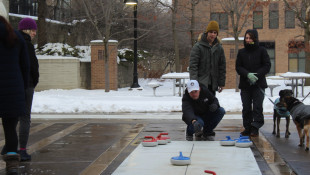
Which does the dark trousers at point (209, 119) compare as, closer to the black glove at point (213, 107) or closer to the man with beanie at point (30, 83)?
the black glove at point (213, 107)

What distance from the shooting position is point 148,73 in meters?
35.0

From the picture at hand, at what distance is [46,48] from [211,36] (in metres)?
19.2

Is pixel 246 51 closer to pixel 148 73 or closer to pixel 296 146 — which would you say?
pixel 296 146

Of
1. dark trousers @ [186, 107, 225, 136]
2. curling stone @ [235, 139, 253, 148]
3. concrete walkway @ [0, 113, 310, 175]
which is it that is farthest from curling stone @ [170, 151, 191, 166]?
dark trousers @ [186, 107, 225, 136]

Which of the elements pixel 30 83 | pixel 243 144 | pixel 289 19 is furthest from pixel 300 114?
pixel 289 19

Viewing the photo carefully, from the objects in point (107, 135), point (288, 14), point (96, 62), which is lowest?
point (107, 135)

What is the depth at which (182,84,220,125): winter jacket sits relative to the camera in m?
7.82

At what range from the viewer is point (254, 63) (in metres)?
8.76

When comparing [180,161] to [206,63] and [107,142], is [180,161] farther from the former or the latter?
[206,63]

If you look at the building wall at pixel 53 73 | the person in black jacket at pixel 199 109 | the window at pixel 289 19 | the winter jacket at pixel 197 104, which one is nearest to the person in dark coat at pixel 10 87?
the person in black jacket at pixel 199 109

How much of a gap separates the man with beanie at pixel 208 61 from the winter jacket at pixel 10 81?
3.68 m

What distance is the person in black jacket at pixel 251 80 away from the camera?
862 cm

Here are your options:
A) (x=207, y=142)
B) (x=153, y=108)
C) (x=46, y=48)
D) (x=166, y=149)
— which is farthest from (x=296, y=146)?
(x=46, y=48)

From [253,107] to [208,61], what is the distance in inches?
47.8
